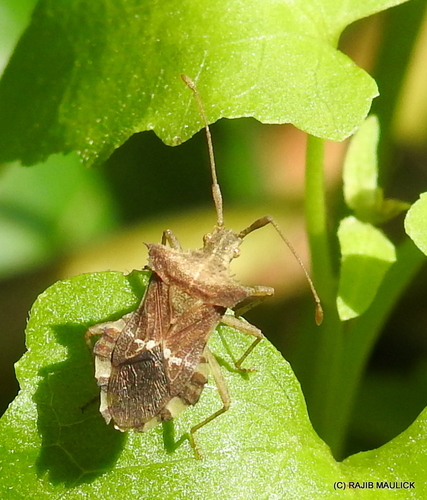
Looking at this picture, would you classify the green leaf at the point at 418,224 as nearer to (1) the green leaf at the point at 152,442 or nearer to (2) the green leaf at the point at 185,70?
(2) the green leaf at the point at 185,70

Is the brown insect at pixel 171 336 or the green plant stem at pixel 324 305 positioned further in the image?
the green plant stem at pixel 324 305

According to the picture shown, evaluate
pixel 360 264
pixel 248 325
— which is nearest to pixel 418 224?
pixel 360 264

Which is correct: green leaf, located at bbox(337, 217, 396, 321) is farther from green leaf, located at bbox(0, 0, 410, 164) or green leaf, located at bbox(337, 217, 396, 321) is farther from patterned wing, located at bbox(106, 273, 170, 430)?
patterned wing, located at bbox(106, 273, 170, 430)

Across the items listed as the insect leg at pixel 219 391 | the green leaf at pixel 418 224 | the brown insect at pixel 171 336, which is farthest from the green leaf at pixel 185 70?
the insect leg at pixel 219 391

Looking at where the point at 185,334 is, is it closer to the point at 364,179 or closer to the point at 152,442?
the point at 152,442

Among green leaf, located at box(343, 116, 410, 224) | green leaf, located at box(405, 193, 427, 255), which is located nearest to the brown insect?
green leaf, located at box(343, 116, 410, 224)

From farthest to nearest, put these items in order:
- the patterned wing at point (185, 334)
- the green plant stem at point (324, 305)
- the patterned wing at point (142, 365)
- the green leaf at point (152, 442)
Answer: the green plant stem at point (324, 305) < the patterned wing at point (185, 334) < the patterned wing at point (142, 365) < the green leaf at point (152, 442)

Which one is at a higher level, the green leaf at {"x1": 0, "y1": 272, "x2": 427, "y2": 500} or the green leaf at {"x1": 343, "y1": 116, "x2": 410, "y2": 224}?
the green leaf at {"x1": 343, "y1": 116, "x2": 410, "y2": 224}

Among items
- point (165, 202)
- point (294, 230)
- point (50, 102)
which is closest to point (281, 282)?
point (294, 230)
